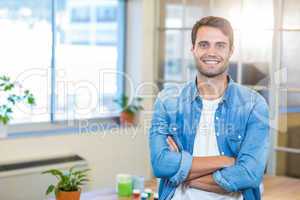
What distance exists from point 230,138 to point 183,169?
0.21m

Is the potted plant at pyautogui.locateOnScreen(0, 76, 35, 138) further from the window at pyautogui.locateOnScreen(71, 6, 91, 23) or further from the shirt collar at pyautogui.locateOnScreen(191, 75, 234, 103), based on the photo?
the shirt collar at pyautogui.locateOnScreen(191, 75, 234, 103)

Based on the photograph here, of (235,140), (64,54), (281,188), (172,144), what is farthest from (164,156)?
(64,54)

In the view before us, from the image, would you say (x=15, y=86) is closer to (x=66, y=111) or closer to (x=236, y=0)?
(x=66, y=111)

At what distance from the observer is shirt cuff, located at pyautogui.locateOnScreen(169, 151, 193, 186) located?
1.90 metres

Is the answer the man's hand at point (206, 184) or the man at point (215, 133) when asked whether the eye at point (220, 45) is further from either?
the man's hand at point (206, 184)

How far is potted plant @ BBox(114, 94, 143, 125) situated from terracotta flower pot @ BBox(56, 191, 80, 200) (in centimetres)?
190

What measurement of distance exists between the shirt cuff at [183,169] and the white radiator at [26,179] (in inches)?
85.7

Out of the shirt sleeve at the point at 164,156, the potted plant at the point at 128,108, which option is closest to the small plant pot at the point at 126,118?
the potted plant at the point at 128,108

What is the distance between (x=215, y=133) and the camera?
187cm

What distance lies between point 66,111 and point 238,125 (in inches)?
113

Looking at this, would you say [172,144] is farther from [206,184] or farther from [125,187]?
[125,187]

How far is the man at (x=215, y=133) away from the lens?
1884mm

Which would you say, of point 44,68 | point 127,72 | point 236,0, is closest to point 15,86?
point 44,68

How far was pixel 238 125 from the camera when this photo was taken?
1913 millimetres
